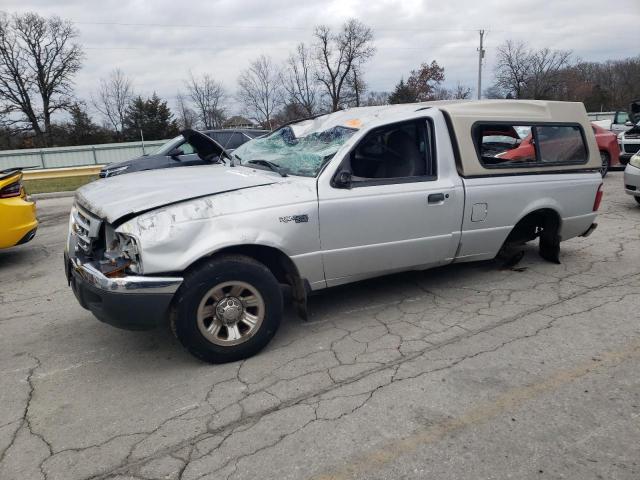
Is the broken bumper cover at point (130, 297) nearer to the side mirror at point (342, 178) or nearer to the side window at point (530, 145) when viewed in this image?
the side mirror at point (342, 178)

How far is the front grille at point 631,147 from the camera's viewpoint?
13117 mm

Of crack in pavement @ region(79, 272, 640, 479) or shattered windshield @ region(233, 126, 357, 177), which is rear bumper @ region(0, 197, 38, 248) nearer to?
shattered windshield @ region(233, 126, 357, 177)

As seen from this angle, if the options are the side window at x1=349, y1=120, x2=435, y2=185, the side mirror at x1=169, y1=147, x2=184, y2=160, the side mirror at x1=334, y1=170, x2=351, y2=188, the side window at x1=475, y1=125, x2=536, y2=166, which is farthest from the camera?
the side mirror at x1=169, y1=147, x2=184, y2=160

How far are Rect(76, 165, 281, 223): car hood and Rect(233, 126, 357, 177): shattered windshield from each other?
0.23m

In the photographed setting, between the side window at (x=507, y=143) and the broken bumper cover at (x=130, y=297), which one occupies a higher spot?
the side window at (x=507, y=143)

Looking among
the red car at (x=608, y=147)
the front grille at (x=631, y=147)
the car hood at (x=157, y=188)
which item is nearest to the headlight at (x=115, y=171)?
the car hood at (x=157, y=188)

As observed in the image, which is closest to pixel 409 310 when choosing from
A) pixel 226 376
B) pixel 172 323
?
pixel 226 376

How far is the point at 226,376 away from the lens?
10.6 feet

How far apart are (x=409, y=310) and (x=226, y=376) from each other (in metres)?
1.78

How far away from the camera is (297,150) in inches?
167

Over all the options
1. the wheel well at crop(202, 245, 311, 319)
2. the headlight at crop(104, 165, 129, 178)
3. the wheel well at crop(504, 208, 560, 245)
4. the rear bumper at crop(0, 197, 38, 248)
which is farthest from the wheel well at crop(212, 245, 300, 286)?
the headlight at crop(104, 165, 129, 178)

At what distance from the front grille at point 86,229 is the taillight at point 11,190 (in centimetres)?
289

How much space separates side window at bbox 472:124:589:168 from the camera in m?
4.71

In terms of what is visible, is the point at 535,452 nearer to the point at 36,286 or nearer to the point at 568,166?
the point at 568,166
